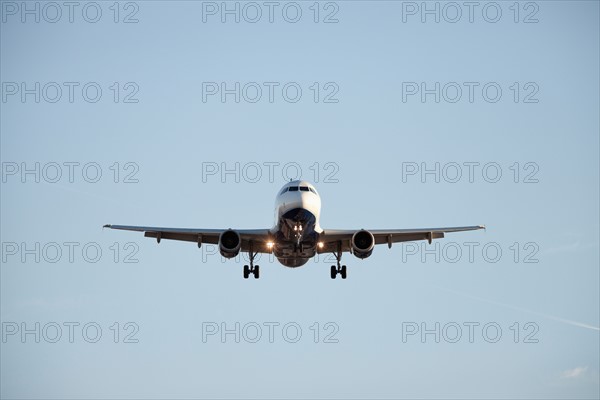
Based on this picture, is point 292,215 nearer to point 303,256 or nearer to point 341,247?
point 303,256

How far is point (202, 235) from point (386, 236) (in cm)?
1005

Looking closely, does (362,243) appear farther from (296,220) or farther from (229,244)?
(229,244)

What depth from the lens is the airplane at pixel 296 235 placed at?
45250mm

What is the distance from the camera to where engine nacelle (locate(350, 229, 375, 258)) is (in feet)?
153

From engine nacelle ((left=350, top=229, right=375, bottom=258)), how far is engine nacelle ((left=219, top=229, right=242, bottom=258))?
5.59 metres

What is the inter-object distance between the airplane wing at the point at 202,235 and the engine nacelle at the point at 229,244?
101 centimetres

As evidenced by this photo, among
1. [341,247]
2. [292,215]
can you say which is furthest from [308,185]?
[341,247]

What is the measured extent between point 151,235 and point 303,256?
390 inches

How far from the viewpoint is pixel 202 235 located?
52.2 meters

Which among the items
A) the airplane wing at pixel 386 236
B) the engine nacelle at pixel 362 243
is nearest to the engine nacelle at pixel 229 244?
the airplane wing at pixel 386 236

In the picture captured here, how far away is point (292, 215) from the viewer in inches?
1758

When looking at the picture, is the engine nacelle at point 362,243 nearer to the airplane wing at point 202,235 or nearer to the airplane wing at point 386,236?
the airplane wing at point 386,236

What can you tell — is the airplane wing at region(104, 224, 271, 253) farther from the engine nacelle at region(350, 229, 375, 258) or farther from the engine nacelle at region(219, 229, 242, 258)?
the engine nacelle at region(350, 229, 375, 258)

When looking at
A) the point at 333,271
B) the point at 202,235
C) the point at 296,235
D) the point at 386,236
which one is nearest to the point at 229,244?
the point at 296,235
